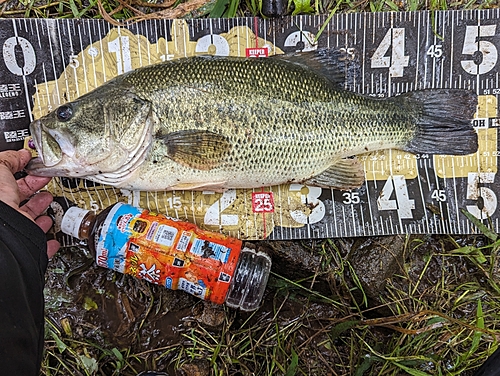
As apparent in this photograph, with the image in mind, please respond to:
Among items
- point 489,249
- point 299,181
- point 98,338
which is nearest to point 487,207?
point 489,249

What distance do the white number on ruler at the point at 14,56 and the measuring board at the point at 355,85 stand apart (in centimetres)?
14

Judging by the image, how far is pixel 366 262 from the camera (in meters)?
2.96

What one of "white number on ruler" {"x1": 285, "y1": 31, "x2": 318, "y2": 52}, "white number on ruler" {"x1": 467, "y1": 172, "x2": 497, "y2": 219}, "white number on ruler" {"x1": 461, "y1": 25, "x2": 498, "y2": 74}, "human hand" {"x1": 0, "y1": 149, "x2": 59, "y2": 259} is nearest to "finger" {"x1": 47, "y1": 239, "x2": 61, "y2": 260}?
"human hand" {"x1": 0, "y1": 149, "x2": 59, "y2": 259}

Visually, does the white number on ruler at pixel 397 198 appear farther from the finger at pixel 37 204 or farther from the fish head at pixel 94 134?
the finger at pixel 37 204

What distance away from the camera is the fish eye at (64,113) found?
8.20 ft

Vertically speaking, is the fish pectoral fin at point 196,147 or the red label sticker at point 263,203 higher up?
the fish pectoral fin at point 196,147

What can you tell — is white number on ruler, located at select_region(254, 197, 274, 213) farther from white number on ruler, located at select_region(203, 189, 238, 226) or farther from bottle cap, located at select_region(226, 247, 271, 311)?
bottle cap, located at select_region(226, 247, 271, 311)

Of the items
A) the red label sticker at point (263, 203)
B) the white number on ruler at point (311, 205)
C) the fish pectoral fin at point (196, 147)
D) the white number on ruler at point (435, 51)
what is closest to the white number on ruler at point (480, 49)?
the white number on ruler at point (435, 51)

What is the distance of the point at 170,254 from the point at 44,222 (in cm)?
95

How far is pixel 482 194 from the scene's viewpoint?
A: 304 cm

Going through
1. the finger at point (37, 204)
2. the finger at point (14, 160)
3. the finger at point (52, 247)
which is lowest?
the finger at point (52, 247)

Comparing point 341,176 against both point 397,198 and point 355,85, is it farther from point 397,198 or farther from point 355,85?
point 355,85

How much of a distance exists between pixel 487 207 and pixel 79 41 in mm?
3211

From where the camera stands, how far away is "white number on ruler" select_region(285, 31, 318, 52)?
119 inches
